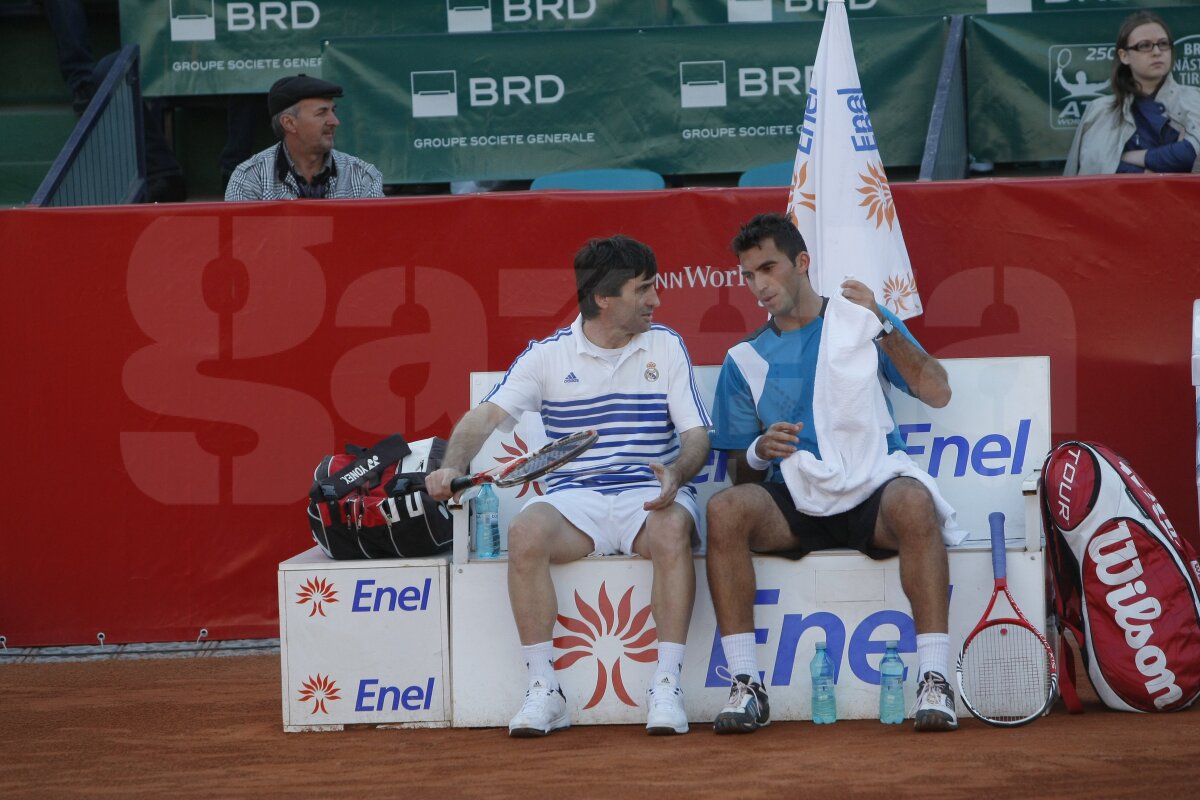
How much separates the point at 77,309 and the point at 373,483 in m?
1.97

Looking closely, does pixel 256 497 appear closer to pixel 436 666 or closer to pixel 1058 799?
pixel 436 666

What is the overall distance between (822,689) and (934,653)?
0.40 metres

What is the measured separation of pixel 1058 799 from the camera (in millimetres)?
3865

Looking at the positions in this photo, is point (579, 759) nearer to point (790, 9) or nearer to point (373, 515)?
point (373, 515)

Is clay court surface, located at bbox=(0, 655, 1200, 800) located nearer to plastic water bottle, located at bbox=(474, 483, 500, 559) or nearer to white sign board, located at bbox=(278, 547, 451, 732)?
white sign board, located at bbox=(278, 547, 451, 732)

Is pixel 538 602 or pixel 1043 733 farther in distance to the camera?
pixel 538 602

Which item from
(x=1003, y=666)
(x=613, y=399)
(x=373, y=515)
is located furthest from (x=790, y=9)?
(x=1003, y=666)

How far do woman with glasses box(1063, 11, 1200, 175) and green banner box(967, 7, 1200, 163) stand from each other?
110cm

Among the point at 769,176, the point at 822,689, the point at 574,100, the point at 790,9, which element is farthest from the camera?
the point at 790,9

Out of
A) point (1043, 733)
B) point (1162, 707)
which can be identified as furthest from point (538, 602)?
point (1162, 707)

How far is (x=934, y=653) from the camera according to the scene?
191 inches

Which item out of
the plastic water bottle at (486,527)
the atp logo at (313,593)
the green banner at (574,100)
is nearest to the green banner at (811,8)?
the green banner at (574,100)

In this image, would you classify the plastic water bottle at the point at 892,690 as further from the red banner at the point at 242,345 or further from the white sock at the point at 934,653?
the red banner at the point at 242,345

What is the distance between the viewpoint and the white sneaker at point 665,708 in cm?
491
